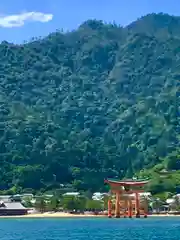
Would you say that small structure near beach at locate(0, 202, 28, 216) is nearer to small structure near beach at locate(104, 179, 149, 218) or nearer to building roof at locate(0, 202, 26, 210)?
building roof at locate(0, 202, 26, 210)

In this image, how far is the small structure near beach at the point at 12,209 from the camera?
129 meters

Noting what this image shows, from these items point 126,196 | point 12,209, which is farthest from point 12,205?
point 126,196

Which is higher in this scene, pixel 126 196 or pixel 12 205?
pixel 126 196

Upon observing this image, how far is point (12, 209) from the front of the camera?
129375mm

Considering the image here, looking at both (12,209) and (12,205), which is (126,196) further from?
(12,205)

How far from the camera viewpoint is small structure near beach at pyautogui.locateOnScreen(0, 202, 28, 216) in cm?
→ 12862

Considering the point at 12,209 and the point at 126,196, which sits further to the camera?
Answer: the point at 12,209

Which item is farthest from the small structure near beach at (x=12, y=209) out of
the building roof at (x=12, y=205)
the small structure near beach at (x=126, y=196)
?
the small structure near beach at (x=126, y=196)

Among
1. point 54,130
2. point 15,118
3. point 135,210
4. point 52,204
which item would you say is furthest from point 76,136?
point 135,210

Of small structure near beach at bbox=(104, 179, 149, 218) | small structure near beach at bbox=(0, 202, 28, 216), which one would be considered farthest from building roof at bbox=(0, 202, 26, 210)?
small structure near beach at bbox=(104, 179, 149, 218)

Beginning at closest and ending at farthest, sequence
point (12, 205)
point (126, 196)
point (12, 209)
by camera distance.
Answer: point (126, 196)
point (12, 209)
point (12, 205)

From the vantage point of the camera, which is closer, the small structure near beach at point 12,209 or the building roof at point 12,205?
the small structure near beach at point 12,209

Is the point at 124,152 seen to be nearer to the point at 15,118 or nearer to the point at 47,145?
the point at 47,145

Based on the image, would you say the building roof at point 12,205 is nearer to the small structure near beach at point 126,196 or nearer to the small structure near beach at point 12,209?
the small structure near beach at point 12,209
